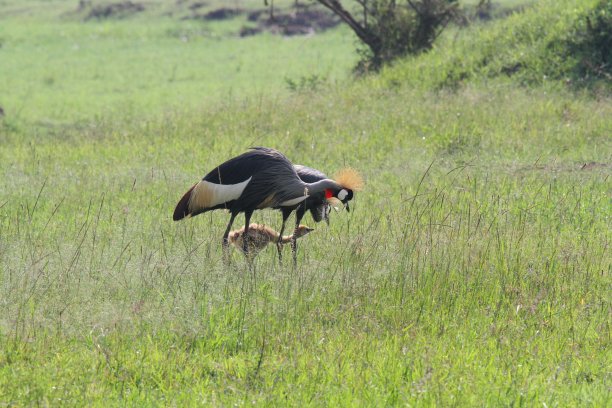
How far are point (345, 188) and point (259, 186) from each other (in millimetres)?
611

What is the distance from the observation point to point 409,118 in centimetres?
1215

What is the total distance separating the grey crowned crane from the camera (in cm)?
674

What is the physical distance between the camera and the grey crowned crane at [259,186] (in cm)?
674

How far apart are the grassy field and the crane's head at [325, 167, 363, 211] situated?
282mm

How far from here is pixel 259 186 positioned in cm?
679

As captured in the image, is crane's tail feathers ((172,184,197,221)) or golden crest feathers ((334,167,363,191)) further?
crane's tail feathers ((172,184,197,221))

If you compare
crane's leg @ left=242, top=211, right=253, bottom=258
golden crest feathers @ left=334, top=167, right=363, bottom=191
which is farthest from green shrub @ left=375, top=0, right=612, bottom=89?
crane's leg @ left=242, top=211, right=253, bottom=258

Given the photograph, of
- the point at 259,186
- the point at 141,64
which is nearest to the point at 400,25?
the point at 141,64

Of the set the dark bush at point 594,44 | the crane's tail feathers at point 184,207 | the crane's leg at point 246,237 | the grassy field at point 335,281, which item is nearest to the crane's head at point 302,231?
the grassy field at point 335,281

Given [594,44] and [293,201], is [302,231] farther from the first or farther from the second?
[594,44]

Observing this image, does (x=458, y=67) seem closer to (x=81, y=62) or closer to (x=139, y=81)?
(x=139, y=81)

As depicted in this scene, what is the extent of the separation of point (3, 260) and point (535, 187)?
484cm

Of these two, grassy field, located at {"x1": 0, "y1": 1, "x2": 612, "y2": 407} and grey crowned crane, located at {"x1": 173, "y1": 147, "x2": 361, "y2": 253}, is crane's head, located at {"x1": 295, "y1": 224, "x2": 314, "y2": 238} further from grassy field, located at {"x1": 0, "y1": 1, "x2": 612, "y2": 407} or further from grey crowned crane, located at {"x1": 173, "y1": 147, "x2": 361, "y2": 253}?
grey crowned crane, located at {"x1": 173, "y1": 147, "x2": 361, "y2": 253}

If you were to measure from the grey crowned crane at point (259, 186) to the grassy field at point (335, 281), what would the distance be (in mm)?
309
